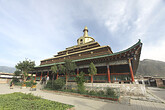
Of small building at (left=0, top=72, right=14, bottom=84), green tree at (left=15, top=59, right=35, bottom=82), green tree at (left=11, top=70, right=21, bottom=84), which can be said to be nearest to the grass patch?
green tree at (left=15, top=59, right=35, bottom=82)

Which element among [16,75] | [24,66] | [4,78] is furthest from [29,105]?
[4,78]

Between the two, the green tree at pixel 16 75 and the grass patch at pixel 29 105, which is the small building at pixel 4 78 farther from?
the grass patch at pixel 29 105

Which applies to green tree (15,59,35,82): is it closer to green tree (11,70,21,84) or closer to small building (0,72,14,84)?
green tree (11,70,21,84)

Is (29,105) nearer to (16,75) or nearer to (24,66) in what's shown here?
(24,66)

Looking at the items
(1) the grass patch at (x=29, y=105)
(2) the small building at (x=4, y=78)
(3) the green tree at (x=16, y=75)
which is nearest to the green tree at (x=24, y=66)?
(3) the green tree at (x=16, y=75)

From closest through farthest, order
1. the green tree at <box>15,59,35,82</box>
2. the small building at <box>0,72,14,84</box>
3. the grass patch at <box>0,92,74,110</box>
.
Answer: the grass patch at <box>0,92,74,110</box>, the green tree at <box>15,59,35,82</box>, the small building at <box>0,72,14,84</box>

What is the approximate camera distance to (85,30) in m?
38.0

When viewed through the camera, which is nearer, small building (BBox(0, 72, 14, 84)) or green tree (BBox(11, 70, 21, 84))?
green tree (BBox(11, 70, 21, 84))

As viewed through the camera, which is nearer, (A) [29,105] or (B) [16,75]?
(A) [29,105]

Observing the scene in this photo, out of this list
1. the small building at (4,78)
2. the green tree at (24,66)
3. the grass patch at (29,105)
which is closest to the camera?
the grass patch at (29,105)

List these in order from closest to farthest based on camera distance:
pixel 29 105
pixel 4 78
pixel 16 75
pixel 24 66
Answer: pixel 29 105 < pixel 24 66 < pixel 16 75 < pixel 4 78

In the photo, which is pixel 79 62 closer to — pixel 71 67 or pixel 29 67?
pixel 71 67

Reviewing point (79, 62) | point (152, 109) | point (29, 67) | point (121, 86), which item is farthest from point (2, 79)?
point (152, 109)

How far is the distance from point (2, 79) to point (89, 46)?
42649 mm
